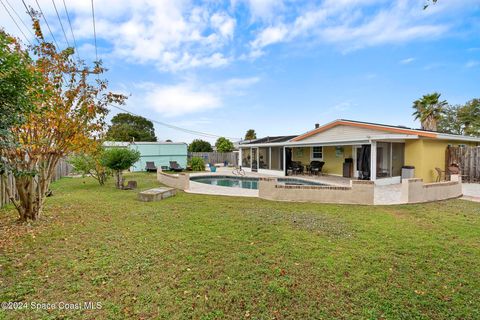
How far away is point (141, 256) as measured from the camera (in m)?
4.06

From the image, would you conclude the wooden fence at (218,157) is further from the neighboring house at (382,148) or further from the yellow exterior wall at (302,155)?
the neighboring house at (382,148)

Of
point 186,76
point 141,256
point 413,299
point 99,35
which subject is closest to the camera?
Result: point 413,299

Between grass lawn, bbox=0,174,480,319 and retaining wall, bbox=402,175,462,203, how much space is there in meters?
1.74

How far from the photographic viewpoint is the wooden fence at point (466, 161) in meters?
13.4

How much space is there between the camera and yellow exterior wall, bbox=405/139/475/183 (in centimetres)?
1245

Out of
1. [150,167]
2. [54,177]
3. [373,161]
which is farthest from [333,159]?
[54,177]

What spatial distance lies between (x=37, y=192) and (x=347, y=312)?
297 inches

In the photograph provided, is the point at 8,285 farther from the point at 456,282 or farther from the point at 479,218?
the point at 479,218

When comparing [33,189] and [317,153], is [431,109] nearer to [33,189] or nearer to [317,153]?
[317,153]

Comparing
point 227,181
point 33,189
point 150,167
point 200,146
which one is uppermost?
point 200,146

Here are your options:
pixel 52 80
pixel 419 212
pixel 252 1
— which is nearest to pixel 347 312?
pixel 419 212

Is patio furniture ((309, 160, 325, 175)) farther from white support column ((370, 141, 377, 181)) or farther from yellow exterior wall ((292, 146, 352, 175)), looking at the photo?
white support column ((370, 141, 377, 181))

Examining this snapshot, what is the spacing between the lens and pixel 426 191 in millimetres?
8656

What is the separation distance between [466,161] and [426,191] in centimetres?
801
